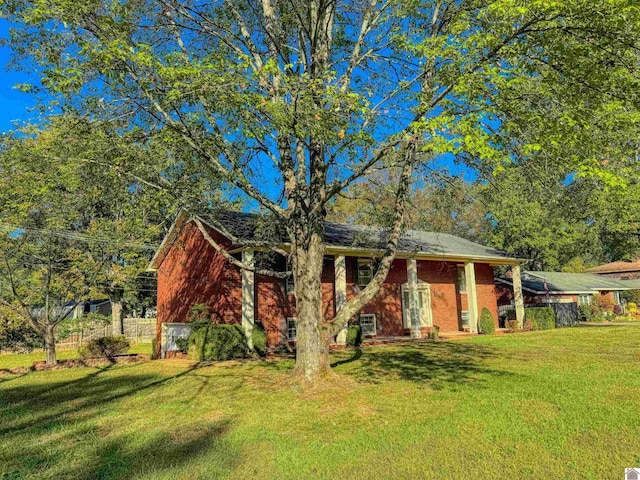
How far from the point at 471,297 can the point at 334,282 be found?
7640 mm

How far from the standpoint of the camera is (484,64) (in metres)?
6.63

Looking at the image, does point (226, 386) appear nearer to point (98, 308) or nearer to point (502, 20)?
point (502, 20)

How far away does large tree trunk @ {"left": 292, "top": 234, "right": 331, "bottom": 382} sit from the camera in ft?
29.5

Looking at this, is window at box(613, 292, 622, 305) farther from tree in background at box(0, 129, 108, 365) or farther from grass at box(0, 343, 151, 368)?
tree in background at box(0, 129, 108, 365)

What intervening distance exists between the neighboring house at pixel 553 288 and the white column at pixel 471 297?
8.68 meters

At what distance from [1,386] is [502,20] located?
43.9 ft

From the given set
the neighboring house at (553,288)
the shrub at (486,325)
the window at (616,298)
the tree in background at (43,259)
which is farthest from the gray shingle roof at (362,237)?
the window at (616,298)

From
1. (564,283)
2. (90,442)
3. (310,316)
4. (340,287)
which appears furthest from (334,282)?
(564,283)

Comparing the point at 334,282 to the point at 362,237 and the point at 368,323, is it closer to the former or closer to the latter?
the point at 368,323

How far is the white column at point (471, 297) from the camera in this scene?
21.3 meters

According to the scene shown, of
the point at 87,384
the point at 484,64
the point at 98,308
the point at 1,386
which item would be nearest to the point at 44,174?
the point at 87,384

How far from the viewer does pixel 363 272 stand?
770 inches

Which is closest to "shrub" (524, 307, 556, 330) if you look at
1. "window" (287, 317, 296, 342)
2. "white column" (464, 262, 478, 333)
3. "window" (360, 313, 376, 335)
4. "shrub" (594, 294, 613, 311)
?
"white column" (464, 262, 478, 333)

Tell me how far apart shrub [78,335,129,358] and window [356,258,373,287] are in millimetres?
9760
